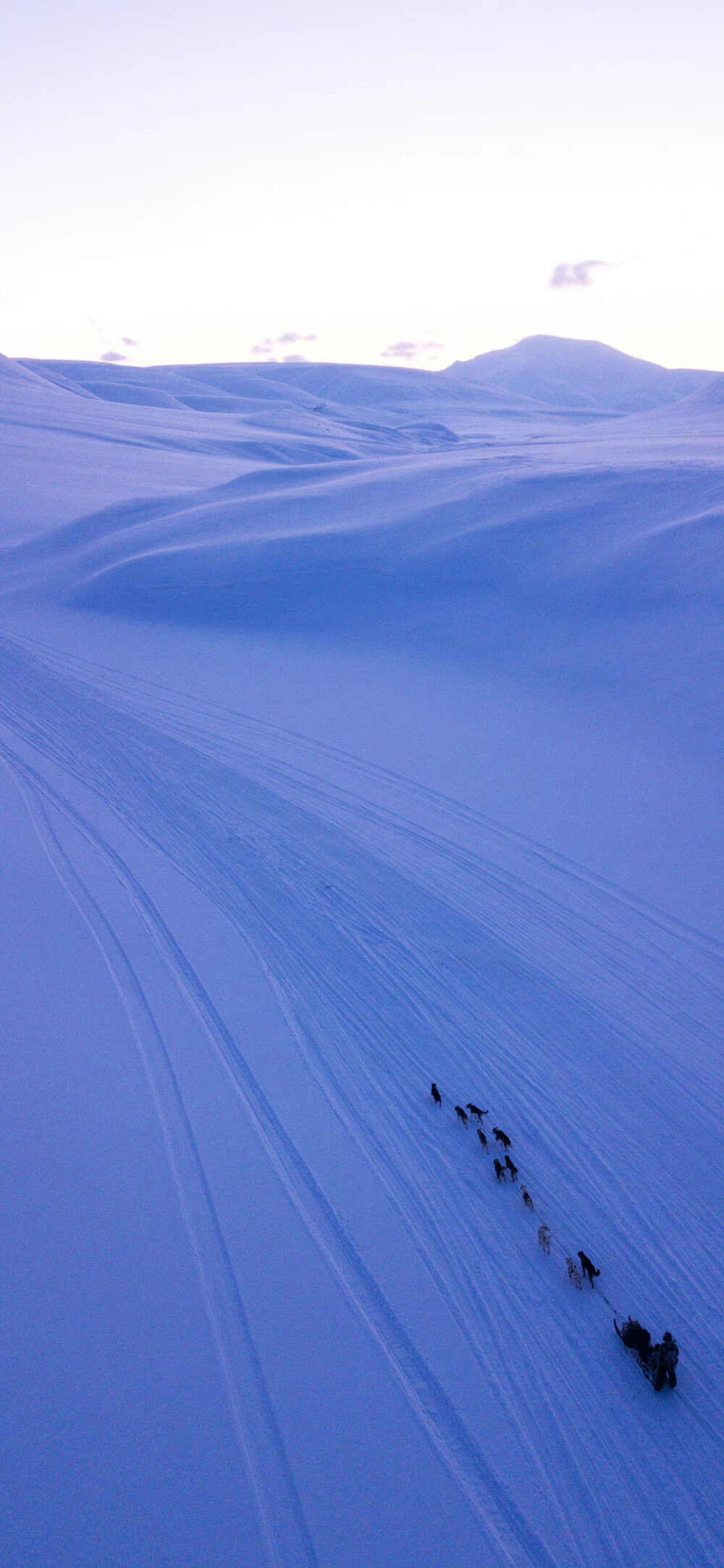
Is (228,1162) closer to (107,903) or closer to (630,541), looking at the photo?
(107,903)

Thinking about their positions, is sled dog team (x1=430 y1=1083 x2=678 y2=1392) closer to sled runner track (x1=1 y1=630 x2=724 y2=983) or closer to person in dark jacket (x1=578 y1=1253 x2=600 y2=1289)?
person in dark jacket (x1=578 y1=1253 x2=600 y2=1289)

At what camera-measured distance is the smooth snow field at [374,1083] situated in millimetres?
2688

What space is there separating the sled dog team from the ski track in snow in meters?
0.05

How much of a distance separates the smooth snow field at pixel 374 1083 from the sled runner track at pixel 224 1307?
0.01 meters

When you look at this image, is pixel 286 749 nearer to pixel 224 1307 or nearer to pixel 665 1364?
pixel 224 1307

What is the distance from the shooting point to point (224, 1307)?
3.14m

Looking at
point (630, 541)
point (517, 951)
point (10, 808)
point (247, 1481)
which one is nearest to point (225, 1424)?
point (247, 1481)

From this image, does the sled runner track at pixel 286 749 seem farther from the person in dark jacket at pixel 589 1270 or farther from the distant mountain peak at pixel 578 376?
the distant mountain peak at pixel 578 376

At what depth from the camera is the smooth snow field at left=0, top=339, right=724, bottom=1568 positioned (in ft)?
8.82

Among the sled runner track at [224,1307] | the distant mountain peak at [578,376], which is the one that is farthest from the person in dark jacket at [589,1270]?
the distant mountain peak at [578,376]

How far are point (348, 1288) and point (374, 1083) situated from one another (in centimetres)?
106

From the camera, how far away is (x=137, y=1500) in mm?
2611

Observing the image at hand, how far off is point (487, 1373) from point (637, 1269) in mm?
686

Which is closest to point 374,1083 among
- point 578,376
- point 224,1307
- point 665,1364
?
point 224,1307
